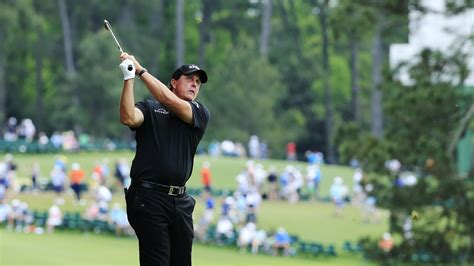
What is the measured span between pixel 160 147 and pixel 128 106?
0.42 meters

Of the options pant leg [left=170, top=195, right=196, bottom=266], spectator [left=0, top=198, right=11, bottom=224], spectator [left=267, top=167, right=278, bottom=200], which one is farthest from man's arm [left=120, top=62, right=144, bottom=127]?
spectator [left=267, top=167, right=278, bottom=200]

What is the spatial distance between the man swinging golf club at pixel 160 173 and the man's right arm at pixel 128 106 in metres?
0.07

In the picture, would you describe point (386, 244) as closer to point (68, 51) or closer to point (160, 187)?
point (160, 187)

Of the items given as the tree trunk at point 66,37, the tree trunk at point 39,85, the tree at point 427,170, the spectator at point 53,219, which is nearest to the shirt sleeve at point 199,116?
the tree at point 427,170

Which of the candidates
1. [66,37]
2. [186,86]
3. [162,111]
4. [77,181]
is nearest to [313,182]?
[77,181]

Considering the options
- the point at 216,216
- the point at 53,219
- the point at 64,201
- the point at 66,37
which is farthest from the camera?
the point at 66,37

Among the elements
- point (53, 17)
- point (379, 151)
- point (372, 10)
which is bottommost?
point (379, 151)

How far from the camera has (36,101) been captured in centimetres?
7162

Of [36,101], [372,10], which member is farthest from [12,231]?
[36,101]

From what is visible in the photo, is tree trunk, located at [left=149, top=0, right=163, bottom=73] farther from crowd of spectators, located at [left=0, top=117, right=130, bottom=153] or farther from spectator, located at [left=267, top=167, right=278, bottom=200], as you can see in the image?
spectator, located at [left=267, top=167, right=278, bottom=200]

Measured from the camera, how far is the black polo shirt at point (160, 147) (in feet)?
21.0

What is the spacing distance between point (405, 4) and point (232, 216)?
11.0 m

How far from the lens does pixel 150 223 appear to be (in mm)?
6391

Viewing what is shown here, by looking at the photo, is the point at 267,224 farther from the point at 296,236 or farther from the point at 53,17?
the point at 53,17
